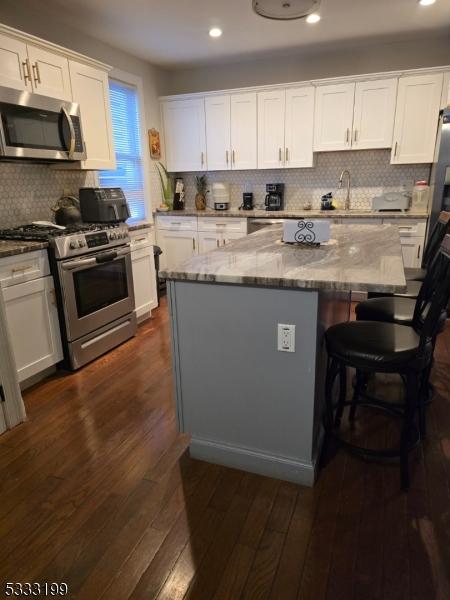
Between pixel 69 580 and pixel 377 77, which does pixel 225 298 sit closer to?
pixel 69 580

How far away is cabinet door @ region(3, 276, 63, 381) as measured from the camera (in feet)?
8.02

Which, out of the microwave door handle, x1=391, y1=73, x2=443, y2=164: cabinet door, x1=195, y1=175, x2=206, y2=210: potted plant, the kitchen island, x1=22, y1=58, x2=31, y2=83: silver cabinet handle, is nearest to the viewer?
the kitchen island

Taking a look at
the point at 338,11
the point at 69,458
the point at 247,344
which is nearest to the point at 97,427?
the point at 69,458

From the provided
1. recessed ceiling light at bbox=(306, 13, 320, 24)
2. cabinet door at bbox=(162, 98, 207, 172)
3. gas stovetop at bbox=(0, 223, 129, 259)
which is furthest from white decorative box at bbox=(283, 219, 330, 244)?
cabinet door at bbox=(162, 98, 207, 172)

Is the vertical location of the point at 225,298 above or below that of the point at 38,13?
below

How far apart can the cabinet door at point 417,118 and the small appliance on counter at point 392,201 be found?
0.34m

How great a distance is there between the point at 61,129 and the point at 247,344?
2.31m

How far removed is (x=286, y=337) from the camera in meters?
1.59

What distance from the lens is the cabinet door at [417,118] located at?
3836 mm

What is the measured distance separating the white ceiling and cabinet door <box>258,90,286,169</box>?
0.49 metres

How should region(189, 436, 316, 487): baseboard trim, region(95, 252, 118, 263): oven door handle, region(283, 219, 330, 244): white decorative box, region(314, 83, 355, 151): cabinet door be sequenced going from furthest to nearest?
region(314, 83, 355, 151): cabinet door → region(95, 252, 118, 263): oven door handle → region(283, 219, 330, 244): white decorative box → region(189, 436, 316, 487): baseboard trim

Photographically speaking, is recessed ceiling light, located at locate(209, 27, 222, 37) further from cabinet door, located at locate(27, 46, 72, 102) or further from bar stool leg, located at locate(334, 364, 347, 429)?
bar stool leg, located at locate(334, 364, 347, 429)

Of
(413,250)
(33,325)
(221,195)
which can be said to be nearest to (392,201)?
(413,250)

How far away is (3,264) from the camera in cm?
233
